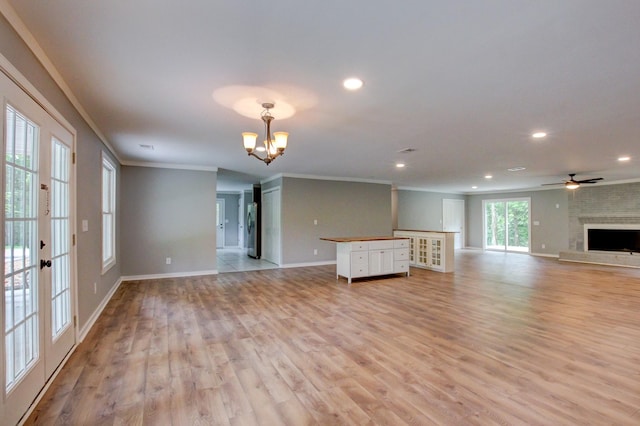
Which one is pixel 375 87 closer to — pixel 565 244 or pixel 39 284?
pixel 39 284

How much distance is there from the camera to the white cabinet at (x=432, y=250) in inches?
277

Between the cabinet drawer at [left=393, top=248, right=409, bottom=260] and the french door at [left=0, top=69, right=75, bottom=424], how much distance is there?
539cm

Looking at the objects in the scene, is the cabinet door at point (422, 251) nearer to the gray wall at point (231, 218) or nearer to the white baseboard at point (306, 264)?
the white baseboard at point (306, 264)

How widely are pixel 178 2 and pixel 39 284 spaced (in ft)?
6.97

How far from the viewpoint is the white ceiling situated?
171 centimetres

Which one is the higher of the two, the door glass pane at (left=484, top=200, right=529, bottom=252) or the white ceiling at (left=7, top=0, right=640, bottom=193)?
the white ceiling at (left=7, top=0, right=640, bottom=193)

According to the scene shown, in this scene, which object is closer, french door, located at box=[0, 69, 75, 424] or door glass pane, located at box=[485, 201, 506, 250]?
french door, located at box=[0, 69, 75, 424]

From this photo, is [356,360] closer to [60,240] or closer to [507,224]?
[60,240]

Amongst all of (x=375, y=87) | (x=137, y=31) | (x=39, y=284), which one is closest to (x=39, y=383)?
(x=39, y=284)

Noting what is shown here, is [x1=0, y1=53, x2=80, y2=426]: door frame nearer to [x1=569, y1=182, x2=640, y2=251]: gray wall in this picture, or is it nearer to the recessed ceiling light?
the recessed ceiling light

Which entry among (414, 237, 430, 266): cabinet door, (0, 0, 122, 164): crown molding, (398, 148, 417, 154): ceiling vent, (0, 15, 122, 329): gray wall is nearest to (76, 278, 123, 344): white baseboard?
(0, 15, 122, 329): gray wall

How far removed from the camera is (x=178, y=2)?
1.63m

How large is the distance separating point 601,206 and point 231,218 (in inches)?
485

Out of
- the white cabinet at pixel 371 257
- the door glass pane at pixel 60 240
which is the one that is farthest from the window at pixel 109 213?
the white cabinet at pixel 371 257
